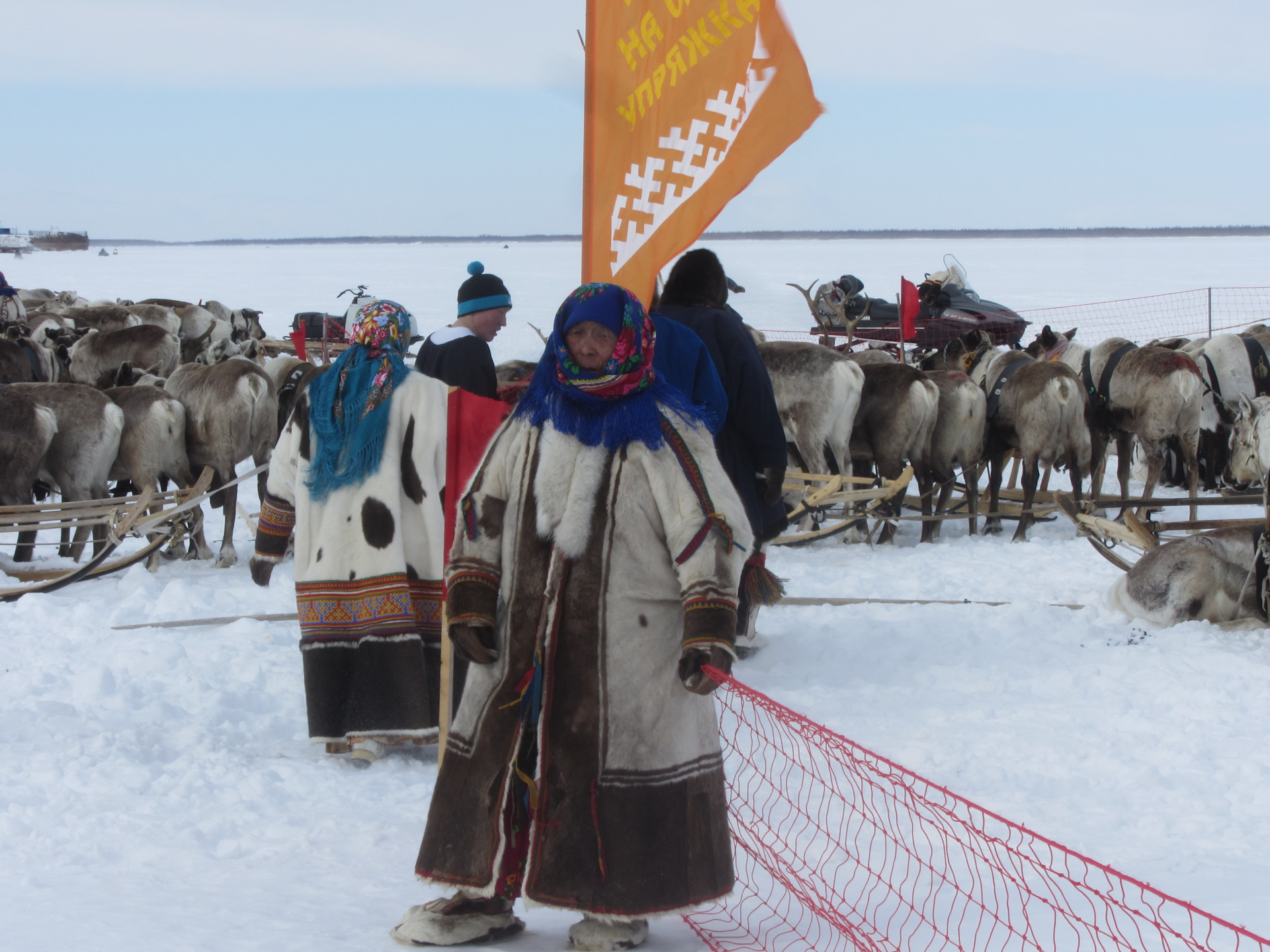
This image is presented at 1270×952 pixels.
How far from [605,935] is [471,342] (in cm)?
240

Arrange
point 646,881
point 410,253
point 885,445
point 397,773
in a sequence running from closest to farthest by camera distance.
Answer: point 646,881
point 397,773
point 885,445
point 410,253

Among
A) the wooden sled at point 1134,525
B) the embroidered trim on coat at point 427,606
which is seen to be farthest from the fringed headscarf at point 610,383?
the wooden sled at point 1134,525

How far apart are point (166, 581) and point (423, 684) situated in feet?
13.0

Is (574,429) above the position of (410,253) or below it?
below

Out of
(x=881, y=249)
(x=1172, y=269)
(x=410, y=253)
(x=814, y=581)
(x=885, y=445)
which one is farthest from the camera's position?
(x=410, y=253)

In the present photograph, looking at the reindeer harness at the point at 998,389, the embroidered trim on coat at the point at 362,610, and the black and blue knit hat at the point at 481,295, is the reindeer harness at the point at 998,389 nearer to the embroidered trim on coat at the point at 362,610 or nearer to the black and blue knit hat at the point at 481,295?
the black and blue knit hat at the point at 481,295

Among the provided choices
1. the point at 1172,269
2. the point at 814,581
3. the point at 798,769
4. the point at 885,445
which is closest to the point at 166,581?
the point at 814,581

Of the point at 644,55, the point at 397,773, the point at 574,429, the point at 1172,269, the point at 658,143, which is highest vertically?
the point at 1172,269

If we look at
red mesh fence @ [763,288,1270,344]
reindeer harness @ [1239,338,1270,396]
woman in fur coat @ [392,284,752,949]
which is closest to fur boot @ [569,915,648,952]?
woman in fur coat @ [392,284,752,949]

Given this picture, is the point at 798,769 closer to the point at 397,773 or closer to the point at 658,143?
the point at 397,773

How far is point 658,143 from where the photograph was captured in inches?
140

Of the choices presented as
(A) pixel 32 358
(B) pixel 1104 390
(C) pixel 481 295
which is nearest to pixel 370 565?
(C) pixel 481 295

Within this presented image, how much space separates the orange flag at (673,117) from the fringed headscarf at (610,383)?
0.92 metres

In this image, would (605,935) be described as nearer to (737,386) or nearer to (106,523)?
(737,386)
